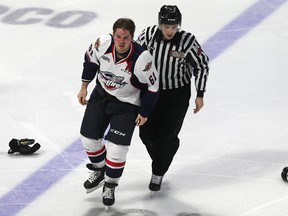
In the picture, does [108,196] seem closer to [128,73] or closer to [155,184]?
[155,184]

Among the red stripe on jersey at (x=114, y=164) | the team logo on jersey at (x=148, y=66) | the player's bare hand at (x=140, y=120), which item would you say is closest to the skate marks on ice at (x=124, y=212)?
the red stripe on jersey at (x=114, y=164)

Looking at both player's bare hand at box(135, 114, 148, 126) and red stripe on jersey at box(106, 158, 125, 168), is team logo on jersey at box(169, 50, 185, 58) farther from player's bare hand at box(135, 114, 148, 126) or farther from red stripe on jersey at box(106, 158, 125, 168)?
red stripe on jersey at box(106, 158, 125, 168)

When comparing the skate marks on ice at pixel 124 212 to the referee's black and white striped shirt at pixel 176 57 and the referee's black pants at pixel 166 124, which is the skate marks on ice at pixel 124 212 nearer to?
the referee's black pants at pixel 166 124

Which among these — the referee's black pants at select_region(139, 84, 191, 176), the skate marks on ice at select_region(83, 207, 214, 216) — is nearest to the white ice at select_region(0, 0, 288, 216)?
the skate marks on ice at select_region(83, 207, 214, 216)

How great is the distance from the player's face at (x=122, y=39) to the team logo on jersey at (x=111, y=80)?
6.0 inches

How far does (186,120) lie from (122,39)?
1445 mm

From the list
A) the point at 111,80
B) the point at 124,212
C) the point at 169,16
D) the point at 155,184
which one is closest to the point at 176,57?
the point at 169,16

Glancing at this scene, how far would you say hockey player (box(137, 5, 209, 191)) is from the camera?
5.02 m

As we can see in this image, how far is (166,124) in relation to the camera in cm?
518

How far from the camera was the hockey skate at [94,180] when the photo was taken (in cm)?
524

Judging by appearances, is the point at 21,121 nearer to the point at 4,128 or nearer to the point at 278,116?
the point at 4,128

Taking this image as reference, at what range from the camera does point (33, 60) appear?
6945mm

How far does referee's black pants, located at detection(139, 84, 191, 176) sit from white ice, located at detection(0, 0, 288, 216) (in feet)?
0.82

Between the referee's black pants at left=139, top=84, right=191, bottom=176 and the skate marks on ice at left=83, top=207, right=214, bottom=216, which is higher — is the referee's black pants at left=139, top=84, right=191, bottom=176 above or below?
above
